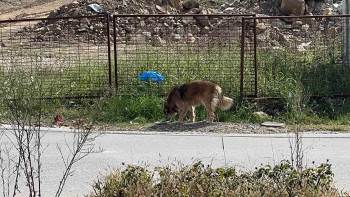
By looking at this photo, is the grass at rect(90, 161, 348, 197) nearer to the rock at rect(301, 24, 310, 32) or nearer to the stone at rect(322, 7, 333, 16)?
the rock at rect(301, 24, 310, 32)

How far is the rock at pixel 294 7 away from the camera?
2607cm

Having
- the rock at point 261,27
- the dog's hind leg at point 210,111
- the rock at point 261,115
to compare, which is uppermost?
the rock at point 261,27

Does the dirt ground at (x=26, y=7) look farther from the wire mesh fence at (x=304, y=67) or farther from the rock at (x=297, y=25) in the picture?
the wire mesh fence at (x=304, y=67)

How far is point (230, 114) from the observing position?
12000 mm

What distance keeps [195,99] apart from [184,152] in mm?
2148

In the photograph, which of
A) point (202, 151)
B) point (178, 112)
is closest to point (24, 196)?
point (202, 151)

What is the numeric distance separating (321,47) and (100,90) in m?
4.59

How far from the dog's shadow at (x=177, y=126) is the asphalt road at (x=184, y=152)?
0.43m

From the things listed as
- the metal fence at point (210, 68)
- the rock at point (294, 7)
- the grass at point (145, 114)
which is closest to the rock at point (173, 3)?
the rock at point (294, 7)

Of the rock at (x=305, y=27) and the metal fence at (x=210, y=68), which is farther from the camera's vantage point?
the rock at (x=305, y=27)

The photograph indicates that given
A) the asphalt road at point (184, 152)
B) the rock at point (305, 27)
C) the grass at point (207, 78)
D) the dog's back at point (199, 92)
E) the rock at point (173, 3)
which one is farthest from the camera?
the rock at point (173, 3)

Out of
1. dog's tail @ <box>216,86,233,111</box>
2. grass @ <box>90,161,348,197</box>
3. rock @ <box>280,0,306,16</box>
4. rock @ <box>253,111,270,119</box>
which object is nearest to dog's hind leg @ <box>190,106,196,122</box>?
dog's tail @ <box>216,86,233,111</box>

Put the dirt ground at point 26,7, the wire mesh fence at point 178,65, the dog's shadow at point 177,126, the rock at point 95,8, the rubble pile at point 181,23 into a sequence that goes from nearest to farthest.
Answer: the dog's shadow at point 177,126 → the wire mesh fence at point 178,65 → the rubble pile at point 181,23 → the rock at point 95,8 → the dirt ground at point 26,7

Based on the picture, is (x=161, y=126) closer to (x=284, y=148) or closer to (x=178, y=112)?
(x=178, y=112)
